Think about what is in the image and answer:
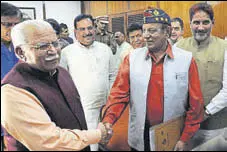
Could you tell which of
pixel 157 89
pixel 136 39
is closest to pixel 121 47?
pixel 136 39

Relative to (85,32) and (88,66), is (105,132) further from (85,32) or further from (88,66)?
(85,32)

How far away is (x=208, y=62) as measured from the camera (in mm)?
829

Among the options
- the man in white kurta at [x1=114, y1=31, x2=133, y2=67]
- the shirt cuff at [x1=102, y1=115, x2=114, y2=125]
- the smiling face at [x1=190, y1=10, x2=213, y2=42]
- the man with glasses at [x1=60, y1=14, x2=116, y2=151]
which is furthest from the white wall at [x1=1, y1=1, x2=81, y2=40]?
the smiling face at [x1=190, y1=10, x2=213, y2=42]

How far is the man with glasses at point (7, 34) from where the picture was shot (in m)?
0.62

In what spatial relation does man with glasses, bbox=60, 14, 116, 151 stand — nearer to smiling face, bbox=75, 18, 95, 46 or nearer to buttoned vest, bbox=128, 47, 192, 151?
smiling face, bbox=75, 18, 95, 46

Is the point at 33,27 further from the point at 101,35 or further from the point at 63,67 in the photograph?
the point at 101,35

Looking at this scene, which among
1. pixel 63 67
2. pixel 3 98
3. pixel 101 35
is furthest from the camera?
pixel 101 35

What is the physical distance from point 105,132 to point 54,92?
0.21 metres

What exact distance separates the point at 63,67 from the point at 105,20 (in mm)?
238

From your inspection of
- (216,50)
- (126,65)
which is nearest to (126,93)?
(126,65)

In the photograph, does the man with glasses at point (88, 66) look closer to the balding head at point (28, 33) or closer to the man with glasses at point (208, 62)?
the balding head at point (28, 33)

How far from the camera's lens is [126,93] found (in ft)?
2.76

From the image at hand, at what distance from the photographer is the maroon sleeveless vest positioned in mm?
605

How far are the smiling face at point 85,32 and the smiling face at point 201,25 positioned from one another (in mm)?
337
